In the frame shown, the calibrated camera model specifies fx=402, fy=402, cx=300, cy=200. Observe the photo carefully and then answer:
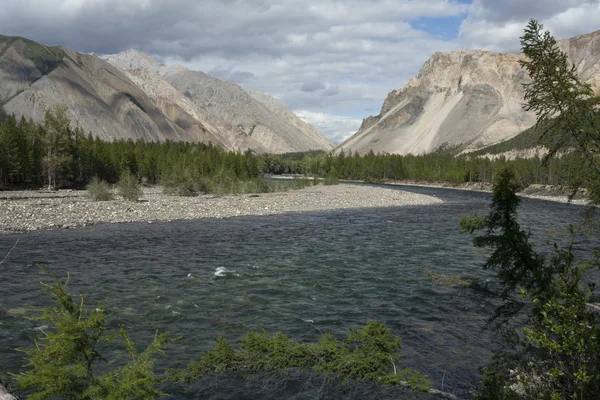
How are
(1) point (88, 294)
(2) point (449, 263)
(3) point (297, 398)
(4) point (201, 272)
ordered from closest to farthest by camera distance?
(3) point (297, 398)
(1) point (88, 294)
(4) point (201, 272)
(2) point (449, 263)

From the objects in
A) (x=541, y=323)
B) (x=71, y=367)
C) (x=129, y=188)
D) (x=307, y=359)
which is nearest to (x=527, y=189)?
(x=129, y=188)

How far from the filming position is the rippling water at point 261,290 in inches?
502

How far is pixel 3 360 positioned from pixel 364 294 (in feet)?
46.1

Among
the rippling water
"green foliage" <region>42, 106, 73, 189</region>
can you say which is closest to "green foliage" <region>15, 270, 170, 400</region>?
the rippling water

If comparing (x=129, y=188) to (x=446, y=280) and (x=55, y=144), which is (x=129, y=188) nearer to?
(x=55, y=144)

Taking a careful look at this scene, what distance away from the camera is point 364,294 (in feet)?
63.6

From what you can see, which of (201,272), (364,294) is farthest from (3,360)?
(364,294)

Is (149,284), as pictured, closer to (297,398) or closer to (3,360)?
(3,360)

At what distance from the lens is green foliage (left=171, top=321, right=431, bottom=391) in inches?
424

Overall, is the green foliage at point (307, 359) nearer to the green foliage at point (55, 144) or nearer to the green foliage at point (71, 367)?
the green foliage at point (71, 367)

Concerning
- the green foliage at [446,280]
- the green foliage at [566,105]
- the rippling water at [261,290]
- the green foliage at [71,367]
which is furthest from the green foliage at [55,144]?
the green foliage at [566,105]

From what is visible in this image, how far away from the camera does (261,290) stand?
19.8 meters

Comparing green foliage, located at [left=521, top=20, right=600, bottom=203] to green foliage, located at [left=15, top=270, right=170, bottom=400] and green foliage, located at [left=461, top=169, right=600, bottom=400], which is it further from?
green foliage, located at [left=15, top=270, right=170, bottom=400]

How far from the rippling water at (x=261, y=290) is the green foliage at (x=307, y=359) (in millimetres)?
422
